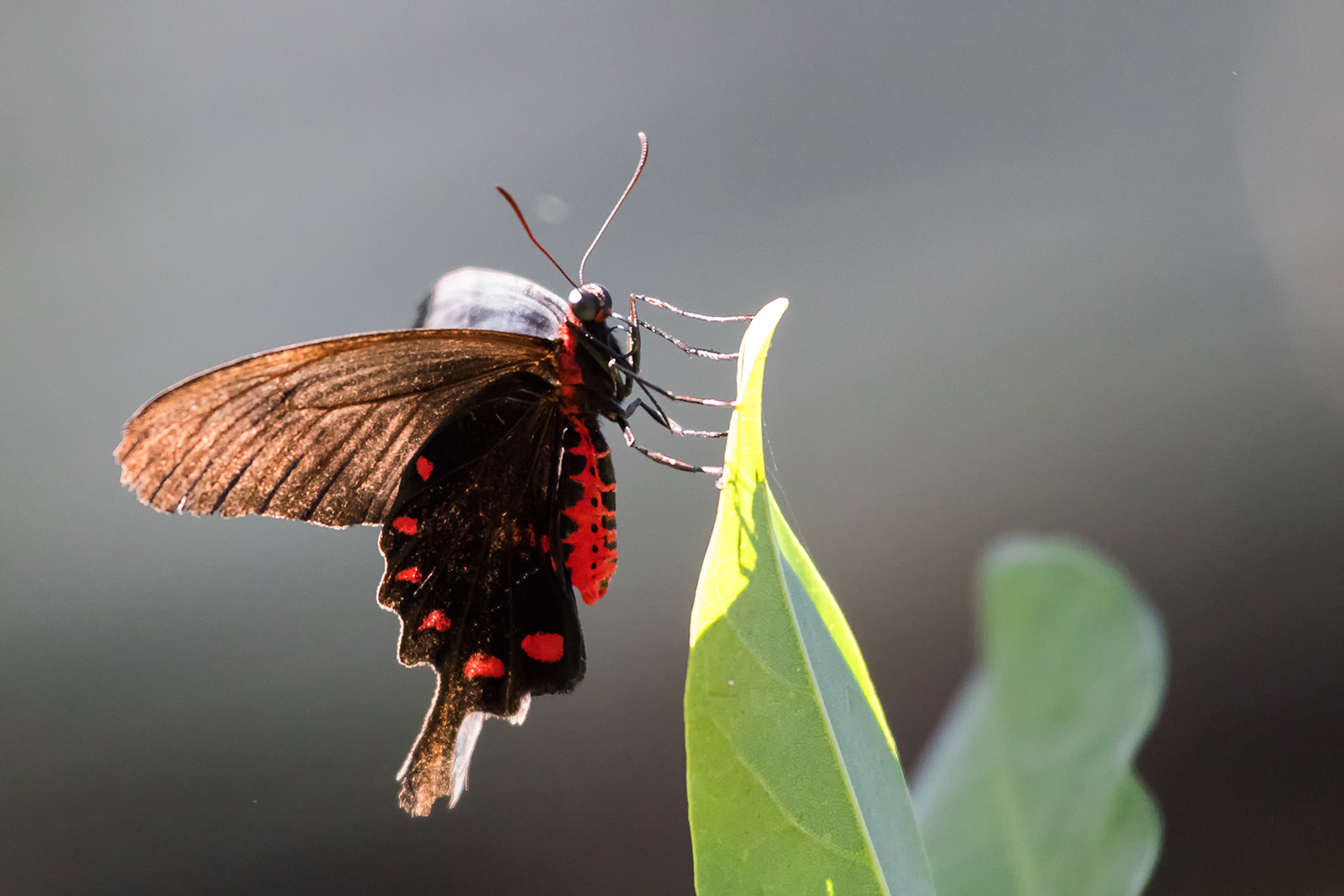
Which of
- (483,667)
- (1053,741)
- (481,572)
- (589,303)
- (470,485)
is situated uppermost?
(589,303)

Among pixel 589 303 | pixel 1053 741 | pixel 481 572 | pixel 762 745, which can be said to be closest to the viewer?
pixel 762 745

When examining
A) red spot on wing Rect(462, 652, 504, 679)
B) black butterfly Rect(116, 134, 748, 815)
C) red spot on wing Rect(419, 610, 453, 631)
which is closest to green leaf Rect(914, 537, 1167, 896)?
black butterfly Rect(116, 134, 748, 815)

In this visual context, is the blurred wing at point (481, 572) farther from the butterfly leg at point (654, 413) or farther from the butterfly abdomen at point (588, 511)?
the butterfly leg at point (654, 413)

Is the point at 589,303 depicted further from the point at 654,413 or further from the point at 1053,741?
the point at 1053,741

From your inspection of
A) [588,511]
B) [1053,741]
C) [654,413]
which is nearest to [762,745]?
[1053,741]

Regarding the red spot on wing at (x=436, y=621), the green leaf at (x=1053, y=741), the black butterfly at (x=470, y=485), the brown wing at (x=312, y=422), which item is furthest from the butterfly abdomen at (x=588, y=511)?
the green leaf at (x=1053, y=741)

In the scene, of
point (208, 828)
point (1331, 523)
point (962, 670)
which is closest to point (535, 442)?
point (962, 670)

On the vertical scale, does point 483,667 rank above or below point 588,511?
below

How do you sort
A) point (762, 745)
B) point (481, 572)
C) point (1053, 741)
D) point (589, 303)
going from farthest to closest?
point (481, 572) → point (589, 303) → point (1053, 741) → point (762, 745)
